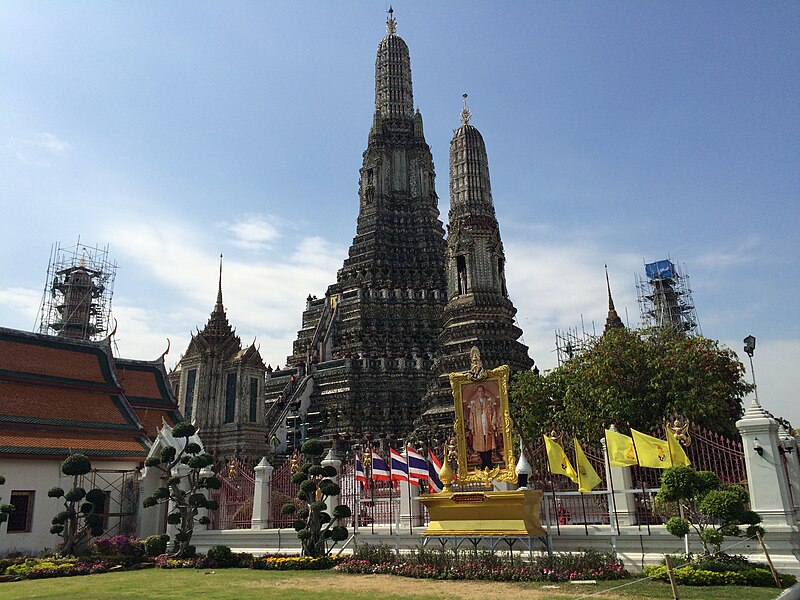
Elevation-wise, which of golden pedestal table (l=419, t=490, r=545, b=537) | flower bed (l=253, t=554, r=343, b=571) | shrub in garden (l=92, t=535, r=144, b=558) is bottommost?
flower bed (l=253, t=554, r=343, b=571)

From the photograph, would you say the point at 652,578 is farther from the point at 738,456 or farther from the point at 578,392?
the point at 578,392

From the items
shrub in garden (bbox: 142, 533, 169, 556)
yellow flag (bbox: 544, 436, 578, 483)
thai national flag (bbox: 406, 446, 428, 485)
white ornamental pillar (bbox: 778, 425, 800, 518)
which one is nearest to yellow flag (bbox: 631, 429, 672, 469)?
yellow flag (bbox: 544, 436, 578, 483)

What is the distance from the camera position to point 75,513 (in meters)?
20.2

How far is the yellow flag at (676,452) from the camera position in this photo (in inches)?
543

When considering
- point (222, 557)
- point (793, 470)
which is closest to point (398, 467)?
point (222, 557)

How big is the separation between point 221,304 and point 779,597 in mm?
41283

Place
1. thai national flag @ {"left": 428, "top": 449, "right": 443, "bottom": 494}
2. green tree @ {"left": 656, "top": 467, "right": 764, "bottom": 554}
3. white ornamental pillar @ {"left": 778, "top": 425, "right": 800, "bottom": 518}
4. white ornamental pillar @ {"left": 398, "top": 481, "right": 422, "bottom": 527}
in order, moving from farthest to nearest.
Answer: thai national flag @ {"left": 428, "top": 449, "right": 443, "bottom": 494}, white ornamental pillar @ {"left": 398, "top": 481, "right": 422, "bottom": 527}, white ornamental pillar @ {"left": 778, "top": 425, "right": 800, "bottom": 518}, green tree @ {"left": 656, "top": 467, "right": 764, "bottom": 554}

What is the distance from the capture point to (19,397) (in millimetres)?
24844

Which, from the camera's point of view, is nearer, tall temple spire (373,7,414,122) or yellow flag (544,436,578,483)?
yellow flag (544,436,578,483)

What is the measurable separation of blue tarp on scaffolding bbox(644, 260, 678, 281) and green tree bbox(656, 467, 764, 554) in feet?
181

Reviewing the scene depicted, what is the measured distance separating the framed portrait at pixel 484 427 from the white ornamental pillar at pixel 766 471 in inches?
199

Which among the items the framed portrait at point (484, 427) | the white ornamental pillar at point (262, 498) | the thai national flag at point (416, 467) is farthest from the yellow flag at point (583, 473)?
the white ornamental pillar at point (262, 498)

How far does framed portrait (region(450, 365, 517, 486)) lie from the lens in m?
16.1

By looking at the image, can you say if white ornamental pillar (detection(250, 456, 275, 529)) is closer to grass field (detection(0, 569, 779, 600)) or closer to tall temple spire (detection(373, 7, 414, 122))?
grass field (detection(0, 569, 779, 600))
